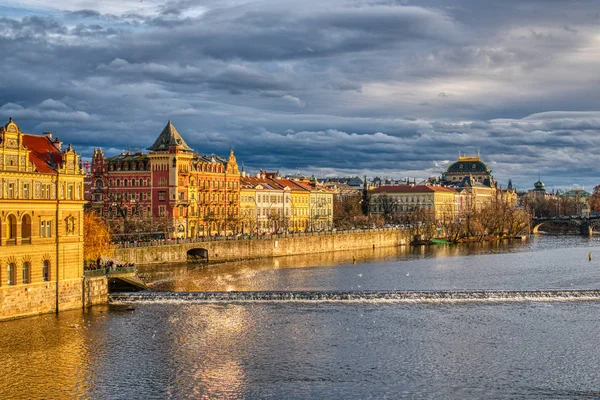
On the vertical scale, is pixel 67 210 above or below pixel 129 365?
above

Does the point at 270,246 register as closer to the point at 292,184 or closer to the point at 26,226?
the point at 292,184

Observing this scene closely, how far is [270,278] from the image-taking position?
8381 cm

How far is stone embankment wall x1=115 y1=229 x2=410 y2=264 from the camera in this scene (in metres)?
95.0

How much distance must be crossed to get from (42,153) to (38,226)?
19.1 feet

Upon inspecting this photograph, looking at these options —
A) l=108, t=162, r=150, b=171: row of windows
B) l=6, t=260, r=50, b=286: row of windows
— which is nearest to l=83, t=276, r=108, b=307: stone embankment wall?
l=6, t=260, r=50, b=286: row of windows

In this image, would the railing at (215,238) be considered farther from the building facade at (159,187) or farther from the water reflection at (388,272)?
the building facade at (159,187)

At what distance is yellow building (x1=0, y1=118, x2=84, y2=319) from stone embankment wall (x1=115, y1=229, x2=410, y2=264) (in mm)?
29526

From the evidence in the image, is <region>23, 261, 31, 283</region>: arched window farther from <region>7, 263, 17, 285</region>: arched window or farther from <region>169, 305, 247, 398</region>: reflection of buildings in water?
<region>169, 305, 247, 398</region>: reflection of buildings in water

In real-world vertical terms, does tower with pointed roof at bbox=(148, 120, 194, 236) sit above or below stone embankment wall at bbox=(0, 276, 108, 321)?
above

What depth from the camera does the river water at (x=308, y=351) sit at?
40031 mm

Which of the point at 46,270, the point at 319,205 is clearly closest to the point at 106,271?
the point at 46,270

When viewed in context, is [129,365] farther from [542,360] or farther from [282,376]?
[542,360]

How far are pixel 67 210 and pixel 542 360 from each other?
31.8m

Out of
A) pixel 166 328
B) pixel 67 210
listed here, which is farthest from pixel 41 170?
pixel 166 328
